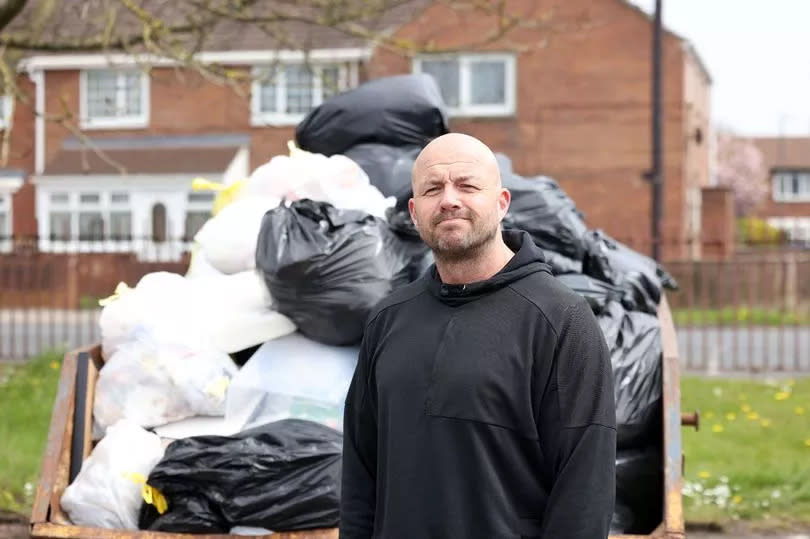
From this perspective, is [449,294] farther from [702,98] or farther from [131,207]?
[702,98]

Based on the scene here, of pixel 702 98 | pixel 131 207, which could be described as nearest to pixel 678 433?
pixel 131 207

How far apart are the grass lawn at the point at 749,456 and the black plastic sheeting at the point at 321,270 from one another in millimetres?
2856

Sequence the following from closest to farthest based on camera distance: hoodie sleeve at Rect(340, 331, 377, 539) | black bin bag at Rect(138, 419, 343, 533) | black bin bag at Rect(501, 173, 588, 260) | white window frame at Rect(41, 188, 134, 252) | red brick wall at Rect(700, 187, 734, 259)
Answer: hoodie sleeve at Rect(340, 331, 377, 539) → black bin bag at Rect(138, 419, 343, 533) → black bin bag at Rect(501, 173, 588, 260) → red brick wall at Rect(700, 187, 734, 259) → white window frame at Rect(41, 188, 134, 252)

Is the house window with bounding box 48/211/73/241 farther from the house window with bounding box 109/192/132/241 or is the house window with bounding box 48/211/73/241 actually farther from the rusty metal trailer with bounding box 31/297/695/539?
the rusty metal trailer with bounding box 31/297/695/539

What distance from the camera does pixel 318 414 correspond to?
3580 millimetres

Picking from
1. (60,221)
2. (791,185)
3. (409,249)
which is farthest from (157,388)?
(791,185)

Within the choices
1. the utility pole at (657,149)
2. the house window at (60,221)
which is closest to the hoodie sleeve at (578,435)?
the utility pole at (657,149)

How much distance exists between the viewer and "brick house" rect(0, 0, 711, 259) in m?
23.3

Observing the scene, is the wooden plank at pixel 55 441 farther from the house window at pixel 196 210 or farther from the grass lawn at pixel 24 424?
the house window at pixel 196 210

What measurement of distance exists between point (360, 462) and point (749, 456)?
522cm

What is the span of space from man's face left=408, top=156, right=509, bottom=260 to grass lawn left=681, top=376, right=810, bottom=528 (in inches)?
160

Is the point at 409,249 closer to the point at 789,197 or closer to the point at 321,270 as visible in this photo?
the point at 321,270

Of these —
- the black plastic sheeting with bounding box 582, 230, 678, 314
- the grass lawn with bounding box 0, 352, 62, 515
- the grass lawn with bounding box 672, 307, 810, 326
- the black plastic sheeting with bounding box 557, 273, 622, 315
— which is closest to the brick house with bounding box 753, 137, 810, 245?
the grass lawn with bounding box 672, 307, 810, 326

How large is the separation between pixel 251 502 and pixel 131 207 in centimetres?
2356
